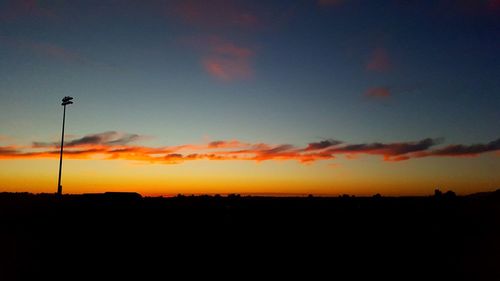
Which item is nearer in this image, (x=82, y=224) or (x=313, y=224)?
(x=82, y=224)

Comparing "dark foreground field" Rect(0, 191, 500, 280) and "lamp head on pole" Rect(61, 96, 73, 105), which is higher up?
"lamp head on pole" Rect(61, 96, 73, 105)

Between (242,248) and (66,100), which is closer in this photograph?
(242,248)

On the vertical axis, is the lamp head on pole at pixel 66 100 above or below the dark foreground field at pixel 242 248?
above

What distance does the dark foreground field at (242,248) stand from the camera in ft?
52.7

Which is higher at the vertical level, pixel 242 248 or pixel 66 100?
pixel 66 100

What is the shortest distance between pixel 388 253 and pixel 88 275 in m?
14.1

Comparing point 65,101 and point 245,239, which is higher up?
point 65,101

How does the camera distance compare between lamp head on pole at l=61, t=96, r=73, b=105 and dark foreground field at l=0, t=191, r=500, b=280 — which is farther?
lamp head on pole at l=61, t=96, r=73, b=105

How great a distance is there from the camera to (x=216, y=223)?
29984 millimetres

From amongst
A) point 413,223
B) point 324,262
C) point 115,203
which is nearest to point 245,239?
point 324,262

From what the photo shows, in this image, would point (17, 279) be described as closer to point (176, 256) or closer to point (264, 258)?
point (176, 256)

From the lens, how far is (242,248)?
20391 millimetres

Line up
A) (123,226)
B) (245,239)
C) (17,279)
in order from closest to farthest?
(17,279) → (245,239) → (123,226)

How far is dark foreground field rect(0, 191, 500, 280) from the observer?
16.1 meters
